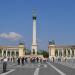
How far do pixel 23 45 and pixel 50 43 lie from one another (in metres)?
12.4

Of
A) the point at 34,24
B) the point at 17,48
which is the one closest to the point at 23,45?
the point at 17,48

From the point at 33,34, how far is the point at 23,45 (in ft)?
52.4

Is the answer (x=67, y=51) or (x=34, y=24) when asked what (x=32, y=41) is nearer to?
(x=34, y=24)

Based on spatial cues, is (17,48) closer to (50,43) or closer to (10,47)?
(10,47)

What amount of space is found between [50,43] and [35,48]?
14104 mm

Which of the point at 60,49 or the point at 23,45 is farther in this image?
the point at 60,49

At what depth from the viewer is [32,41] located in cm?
13575

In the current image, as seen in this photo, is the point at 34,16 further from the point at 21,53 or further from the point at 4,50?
the point at 4,50

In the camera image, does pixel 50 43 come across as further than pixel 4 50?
No

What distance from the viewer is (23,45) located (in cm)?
14900

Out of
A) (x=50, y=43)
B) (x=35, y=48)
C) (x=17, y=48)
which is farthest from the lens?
(x=17, y=48)

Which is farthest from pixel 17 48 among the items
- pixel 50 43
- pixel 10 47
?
pixel 50 43

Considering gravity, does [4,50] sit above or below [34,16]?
below

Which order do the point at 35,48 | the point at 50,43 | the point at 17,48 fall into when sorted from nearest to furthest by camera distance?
the point at 35,48, the point at 50,43, the point at 17,48
